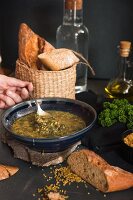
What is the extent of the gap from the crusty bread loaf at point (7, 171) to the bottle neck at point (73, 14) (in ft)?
2.14

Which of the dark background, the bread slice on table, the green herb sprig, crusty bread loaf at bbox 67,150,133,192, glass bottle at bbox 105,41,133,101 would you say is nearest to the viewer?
crusty bread loaf at bbox 67,150,133,192

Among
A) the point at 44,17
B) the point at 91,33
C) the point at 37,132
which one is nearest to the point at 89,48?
the point at 91,33

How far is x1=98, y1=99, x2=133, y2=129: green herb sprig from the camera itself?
1033mm

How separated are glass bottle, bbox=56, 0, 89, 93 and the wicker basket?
249mm

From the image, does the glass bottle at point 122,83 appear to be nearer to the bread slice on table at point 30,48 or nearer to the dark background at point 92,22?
the dark background at point 92,22

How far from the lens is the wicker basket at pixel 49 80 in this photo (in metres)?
1.09

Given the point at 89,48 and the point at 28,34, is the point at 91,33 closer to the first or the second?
the point at 89,48

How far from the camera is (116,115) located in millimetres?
1046

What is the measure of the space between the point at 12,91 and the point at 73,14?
1.33 feet

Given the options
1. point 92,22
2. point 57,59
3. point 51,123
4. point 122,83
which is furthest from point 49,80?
point 92,22

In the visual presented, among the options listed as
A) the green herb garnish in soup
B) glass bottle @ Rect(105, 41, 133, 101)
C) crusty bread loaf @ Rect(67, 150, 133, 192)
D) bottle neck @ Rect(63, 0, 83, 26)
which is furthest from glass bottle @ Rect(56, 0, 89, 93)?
crusty bread loaf @ Rect(67, 150, 133, 192)

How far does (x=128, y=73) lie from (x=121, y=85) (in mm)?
64

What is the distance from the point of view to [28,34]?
45.6 inches

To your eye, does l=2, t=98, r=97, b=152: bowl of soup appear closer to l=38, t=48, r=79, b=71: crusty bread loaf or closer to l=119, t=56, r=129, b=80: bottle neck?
l=38, t=48, r=79, b=71: crusty bread loaf
